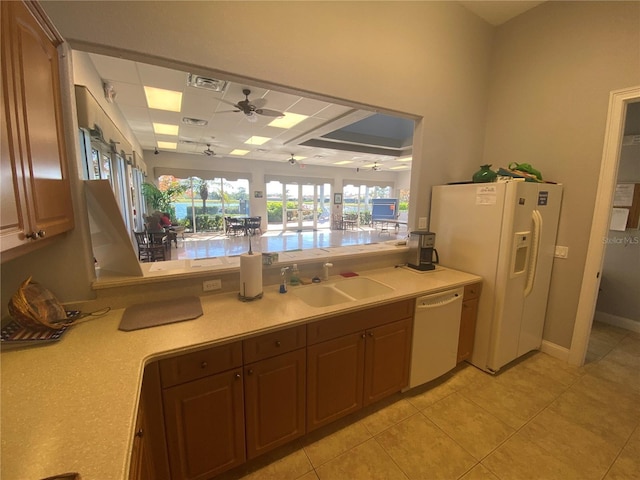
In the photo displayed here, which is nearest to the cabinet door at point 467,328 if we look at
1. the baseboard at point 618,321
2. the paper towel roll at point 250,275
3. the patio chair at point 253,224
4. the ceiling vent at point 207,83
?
the paper towel roll at point 250,275

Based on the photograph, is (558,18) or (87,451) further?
(558,18)

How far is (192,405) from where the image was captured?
1273 millimetres

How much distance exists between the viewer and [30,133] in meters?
1.02

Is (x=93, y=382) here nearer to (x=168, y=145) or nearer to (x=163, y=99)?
(x=163, y=99)

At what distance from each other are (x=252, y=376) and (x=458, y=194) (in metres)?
2.26

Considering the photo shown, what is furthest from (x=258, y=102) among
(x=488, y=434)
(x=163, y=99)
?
(x=488, y=434)

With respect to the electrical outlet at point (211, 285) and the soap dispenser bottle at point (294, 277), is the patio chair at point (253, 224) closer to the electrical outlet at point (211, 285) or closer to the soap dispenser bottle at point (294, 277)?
the soap dispenser bottle at point (294, 277)

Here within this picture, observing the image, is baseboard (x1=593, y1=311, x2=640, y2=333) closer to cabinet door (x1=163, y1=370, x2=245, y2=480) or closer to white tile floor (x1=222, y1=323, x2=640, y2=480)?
white tile floor (x1=222, y1=323, x2=640, y2=480)

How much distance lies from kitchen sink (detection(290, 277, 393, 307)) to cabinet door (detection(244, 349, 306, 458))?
0.55 metres

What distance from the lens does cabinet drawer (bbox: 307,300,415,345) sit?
1.57 meters

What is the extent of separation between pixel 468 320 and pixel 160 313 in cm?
239

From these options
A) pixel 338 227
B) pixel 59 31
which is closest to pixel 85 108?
pixel 59 31

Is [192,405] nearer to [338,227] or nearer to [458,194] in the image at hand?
[458,194]

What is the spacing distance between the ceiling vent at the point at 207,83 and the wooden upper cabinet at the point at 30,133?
221 centimetres
